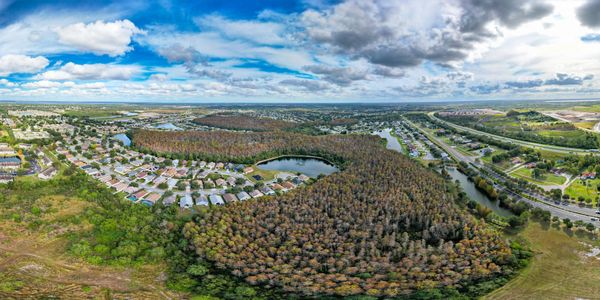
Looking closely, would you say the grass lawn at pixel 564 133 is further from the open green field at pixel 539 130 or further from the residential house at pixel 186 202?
the residential house at pixel 186 202

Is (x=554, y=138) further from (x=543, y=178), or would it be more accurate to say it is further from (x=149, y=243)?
(x=149, y=243)

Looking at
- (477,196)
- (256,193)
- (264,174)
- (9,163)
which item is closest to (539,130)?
(477,196)

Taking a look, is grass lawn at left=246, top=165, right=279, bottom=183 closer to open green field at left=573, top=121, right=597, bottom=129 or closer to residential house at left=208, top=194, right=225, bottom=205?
residential house at left=208, top=194, right=225, bottom=205

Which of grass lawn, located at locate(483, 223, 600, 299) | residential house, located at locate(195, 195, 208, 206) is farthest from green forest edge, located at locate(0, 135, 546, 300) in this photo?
residential house, located at locate(195, 195, 208, 206)

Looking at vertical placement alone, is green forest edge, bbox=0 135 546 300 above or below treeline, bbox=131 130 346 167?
below

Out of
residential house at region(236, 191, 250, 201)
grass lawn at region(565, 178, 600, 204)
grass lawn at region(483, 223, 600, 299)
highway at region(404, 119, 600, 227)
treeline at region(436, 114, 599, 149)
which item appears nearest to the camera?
grass lawn at region(483, 223, 600, 299)

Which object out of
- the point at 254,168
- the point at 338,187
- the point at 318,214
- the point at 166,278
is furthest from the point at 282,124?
the point at 166,278
